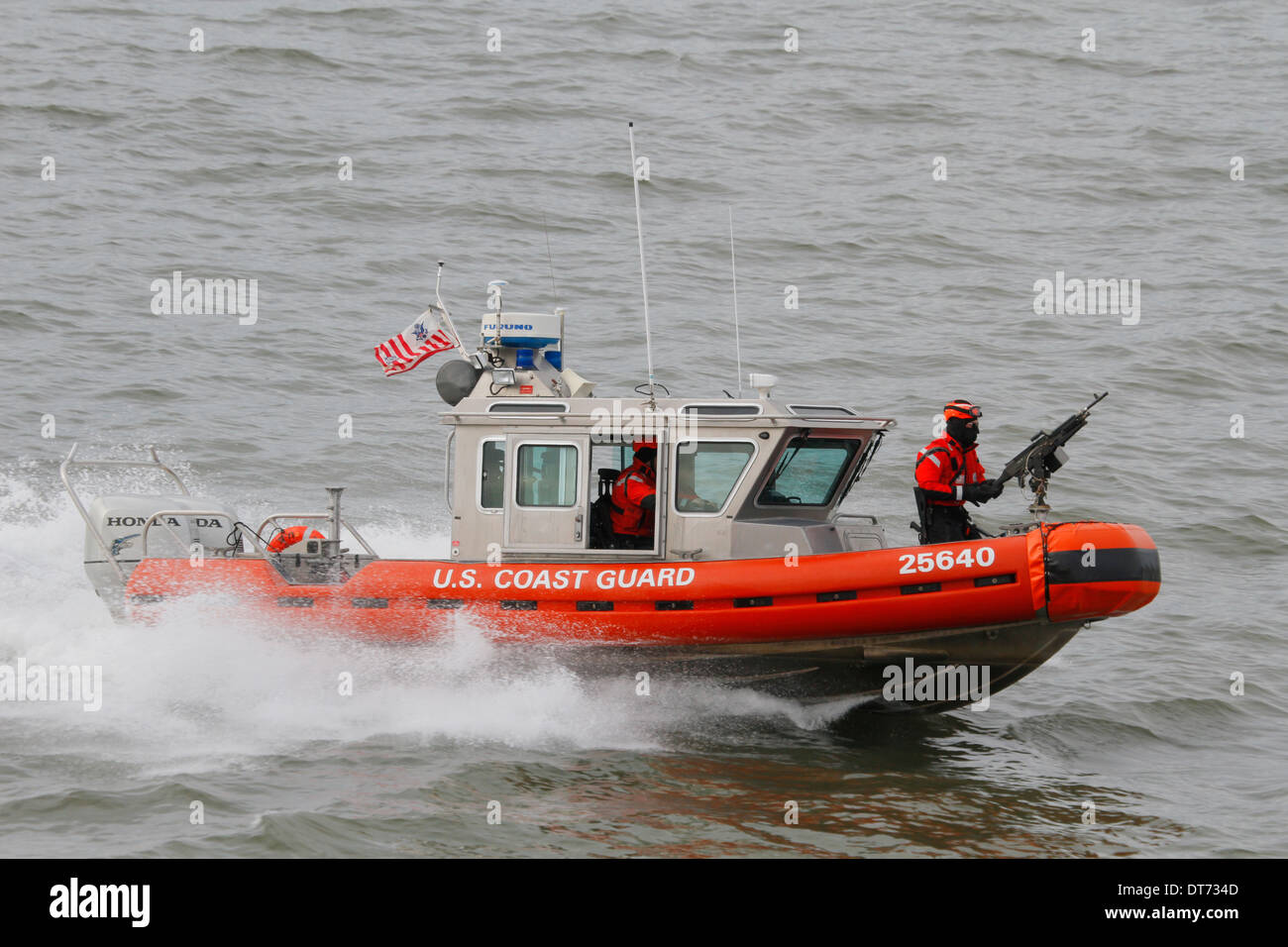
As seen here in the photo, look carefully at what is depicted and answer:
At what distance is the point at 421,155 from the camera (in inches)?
828

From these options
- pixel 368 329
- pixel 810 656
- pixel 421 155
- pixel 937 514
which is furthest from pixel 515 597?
pixel 421 155

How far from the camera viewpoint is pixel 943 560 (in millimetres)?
8055

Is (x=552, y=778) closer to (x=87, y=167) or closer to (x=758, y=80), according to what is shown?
(x=87, y=167)

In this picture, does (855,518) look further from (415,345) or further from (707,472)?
(415,345)

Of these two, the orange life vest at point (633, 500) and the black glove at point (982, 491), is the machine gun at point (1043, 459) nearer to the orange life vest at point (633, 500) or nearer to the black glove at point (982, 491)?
the black glove at point (982, 491)

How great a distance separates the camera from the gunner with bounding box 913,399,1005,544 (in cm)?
834

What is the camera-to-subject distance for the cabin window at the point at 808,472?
8.61m

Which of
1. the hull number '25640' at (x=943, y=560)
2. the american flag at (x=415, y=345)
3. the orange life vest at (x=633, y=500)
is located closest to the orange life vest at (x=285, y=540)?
the american flag at (x=415, y=345)

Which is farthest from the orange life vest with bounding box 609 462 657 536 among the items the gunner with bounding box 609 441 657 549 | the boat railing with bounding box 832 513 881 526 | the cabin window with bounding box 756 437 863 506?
the boat railing with bounding box 832 513 881 526

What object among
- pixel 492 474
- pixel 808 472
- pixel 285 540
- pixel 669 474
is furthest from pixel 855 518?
pixel 285 540

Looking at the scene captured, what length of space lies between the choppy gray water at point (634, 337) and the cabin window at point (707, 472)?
1.23 metres

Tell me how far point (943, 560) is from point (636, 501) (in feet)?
6.39
